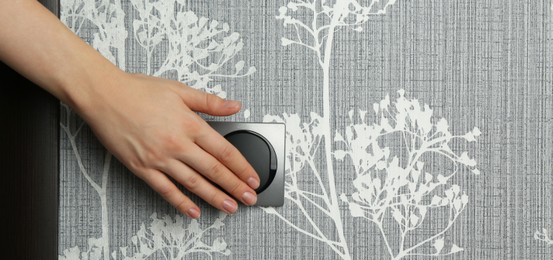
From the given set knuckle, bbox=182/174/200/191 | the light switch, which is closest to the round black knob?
the light switch

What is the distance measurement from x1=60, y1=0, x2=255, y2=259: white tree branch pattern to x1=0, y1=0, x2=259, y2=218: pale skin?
109mm

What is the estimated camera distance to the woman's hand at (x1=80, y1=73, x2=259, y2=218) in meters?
0.87

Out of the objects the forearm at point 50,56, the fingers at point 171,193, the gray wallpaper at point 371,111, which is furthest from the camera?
the gray wallpaper at point 371,111

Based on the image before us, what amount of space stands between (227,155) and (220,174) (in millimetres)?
31

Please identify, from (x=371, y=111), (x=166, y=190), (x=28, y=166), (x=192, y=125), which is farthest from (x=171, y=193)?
(x=371, y=111)

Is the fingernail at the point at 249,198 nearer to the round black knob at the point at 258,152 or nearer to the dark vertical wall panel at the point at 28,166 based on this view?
the round black knob at the point at 258,152

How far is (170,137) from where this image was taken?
88 centimetres

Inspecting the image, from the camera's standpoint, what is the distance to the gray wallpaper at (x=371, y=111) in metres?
1.03

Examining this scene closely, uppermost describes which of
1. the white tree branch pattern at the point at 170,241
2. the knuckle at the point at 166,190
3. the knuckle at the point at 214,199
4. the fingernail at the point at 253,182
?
the fingernail at the point at 253,182

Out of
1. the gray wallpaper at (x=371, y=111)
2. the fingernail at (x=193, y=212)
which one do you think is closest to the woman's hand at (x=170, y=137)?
the fingernail at (x=193, y=212)

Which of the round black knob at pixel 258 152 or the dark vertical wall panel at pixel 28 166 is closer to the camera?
the dark vertical wall panel at pixel 28 166

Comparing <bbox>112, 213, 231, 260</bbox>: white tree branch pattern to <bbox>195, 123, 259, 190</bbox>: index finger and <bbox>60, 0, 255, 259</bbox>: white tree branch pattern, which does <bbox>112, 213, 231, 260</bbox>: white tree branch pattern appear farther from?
<bbox>195, 123, 259, 190</bbox>: index finger

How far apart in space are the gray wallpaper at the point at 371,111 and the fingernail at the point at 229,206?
0.07 metres

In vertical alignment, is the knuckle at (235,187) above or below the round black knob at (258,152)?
below
